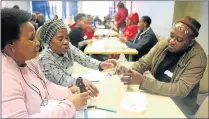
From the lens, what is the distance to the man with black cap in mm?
988

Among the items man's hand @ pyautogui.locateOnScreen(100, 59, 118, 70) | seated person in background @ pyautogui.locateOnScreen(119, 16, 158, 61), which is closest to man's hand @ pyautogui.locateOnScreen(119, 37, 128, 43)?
seated person in background @ pyautogui.locateOnScreen(119, 16, 158, 61)

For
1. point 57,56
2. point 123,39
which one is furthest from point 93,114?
point 123,39

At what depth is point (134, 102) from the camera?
880 millimetres

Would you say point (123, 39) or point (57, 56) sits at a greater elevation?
point (57, 56)

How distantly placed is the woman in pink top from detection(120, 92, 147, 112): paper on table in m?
0.23

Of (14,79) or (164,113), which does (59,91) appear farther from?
(164,113)

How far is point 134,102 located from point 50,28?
1.61 ft

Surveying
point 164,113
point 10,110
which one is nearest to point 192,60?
point 164,113

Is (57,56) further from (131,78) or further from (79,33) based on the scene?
(79,33)

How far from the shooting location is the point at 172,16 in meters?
1.05

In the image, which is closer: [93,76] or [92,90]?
[92,90]

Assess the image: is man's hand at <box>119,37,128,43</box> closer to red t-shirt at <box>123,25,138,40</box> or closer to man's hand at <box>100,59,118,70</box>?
red t-shirt at <box>123,25,138,40</box>

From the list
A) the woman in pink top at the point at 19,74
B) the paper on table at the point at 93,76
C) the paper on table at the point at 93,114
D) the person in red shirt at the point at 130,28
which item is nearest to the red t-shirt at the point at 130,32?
the person in red shirt at the point at 130,28

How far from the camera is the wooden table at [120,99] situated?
2.53ft
